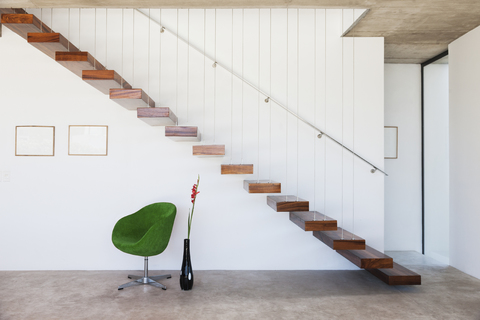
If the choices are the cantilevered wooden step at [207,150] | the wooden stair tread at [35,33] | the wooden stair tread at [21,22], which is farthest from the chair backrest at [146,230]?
the wooden stair tread at [21,22]

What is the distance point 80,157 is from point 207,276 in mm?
2110

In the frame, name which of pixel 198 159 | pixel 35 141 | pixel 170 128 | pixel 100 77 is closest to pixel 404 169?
pixel 198 159

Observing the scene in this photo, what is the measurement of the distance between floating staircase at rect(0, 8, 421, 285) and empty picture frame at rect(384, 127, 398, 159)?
2.00 metres

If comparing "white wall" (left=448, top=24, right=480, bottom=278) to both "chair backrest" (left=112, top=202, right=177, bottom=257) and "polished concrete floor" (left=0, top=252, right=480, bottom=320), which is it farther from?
"chair backrest" (left=112, top=202, right=177, bottom=257)

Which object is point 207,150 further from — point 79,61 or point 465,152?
point 465,152

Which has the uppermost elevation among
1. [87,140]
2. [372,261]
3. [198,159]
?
[87,140]

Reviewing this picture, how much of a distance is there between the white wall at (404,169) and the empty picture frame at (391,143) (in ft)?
0.20

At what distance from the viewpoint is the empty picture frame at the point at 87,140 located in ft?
14.1

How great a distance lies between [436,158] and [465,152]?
1.07m

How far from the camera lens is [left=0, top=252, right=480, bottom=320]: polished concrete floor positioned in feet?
9.83

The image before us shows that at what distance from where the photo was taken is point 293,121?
439 cm

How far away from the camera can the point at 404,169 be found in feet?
17.2

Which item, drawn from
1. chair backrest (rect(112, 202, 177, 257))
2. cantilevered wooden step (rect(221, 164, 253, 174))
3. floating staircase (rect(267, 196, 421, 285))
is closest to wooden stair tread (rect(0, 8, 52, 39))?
chair backrest (rect(112, 202, 177, 257))

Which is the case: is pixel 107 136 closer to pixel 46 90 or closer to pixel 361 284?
pixel 46 90
